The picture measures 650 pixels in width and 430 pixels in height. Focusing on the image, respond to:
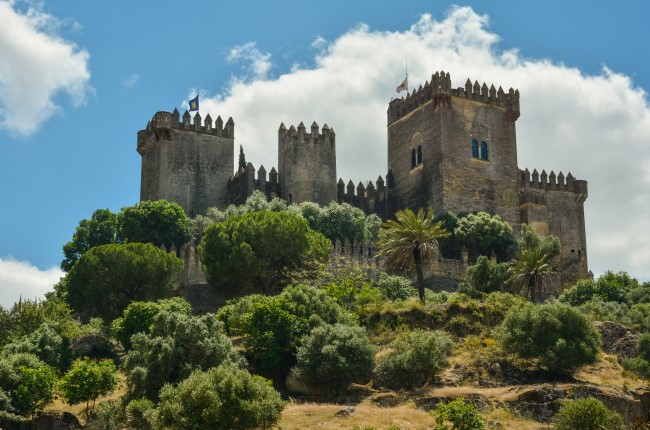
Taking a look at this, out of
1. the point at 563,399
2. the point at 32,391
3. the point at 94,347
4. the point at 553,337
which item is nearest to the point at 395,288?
the point at 553,337

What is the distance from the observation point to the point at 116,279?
63.2 m

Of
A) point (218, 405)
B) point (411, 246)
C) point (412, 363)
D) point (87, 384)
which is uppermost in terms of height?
point (411, 246)

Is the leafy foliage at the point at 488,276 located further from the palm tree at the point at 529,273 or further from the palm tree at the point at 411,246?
the palm tree at the point at 411,246

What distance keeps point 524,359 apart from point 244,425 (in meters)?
14.7

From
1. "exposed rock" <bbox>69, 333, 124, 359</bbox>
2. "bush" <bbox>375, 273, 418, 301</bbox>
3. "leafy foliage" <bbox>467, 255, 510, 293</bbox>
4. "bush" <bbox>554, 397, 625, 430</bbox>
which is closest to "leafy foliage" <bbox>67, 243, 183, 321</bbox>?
"exposed rock" <bbox>69, 333, 124, 359</bbox>

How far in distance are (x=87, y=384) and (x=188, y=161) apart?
35.1 meters

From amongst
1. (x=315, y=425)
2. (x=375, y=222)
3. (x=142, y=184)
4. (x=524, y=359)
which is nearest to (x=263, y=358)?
(x=315, y=425)

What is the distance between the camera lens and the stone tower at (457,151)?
8131 cm

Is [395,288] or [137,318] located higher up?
[395,288]

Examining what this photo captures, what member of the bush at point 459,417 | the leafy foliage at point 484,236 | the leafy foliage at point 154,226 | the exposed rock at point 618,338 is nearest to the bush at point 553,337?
the exposed rock at point 618,338

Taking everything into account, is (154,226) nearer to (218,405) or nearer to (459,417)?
(218,405)

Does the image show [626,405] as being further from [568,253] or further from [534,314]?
[568,253]

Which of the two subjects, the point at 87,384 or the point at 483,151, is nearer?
the point at 87,384

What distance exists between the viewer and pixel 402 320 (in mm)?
54344
